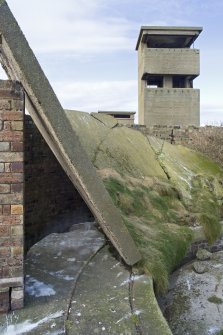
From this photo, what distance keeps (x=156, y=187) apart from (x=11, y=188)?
22.3ft

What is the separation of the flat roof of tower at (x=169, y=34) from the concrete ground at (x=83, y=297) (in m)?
15.5

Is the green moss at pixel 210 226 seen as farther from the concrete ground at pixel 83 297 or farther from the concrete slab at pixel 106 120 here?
the concrete slab at pixel 106 120

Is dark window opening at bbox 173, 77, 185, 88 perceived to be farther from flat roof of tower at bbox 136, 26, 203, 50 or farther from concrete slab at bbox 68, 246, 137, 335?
concrete slab at bbox 68, 246, 137, 335

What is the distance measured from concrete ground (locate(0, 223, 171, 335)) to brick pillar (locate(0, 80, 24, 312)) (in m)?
0.45

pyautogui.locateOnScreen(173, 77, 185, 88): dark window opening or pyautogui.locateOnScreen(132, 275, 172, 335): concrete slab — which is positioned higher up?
pyautogui.locateOnScreen(173, 77, 185, 88): dark window opening

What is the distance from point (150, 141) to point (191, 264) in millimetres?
6796

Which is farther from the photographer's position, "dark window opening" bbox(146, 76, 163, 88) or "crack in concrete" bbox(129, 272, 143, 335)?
"dark window opening" bbox(146, 76, 163, 88)

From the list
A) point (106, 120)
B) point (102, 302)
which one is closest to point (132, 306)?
point (102, 302)

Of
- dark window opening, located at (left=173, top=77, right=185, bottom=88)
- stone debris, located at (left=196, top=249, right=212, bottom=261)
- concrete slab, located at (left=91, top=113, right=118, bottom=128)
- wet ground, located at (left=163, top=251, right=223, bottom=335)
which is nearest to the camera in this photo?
wet ground, located at (left=163, top=251, right=223, bottom=335)

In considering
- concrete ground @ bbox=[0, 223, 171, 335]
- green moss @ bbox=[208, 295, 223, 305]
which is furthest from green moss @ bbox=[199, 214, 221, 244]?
concrete ground @ bbox=[0, 223, 171, 335]

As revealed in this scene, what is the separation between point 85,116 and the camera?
11.8 meters

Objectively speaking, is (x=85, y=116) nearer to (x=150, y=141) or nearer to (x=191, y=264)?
(x=150, y=141)

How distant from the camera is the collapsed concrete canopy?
3.74 m

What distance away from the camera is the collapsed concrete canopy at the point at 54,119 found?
12.3ft
